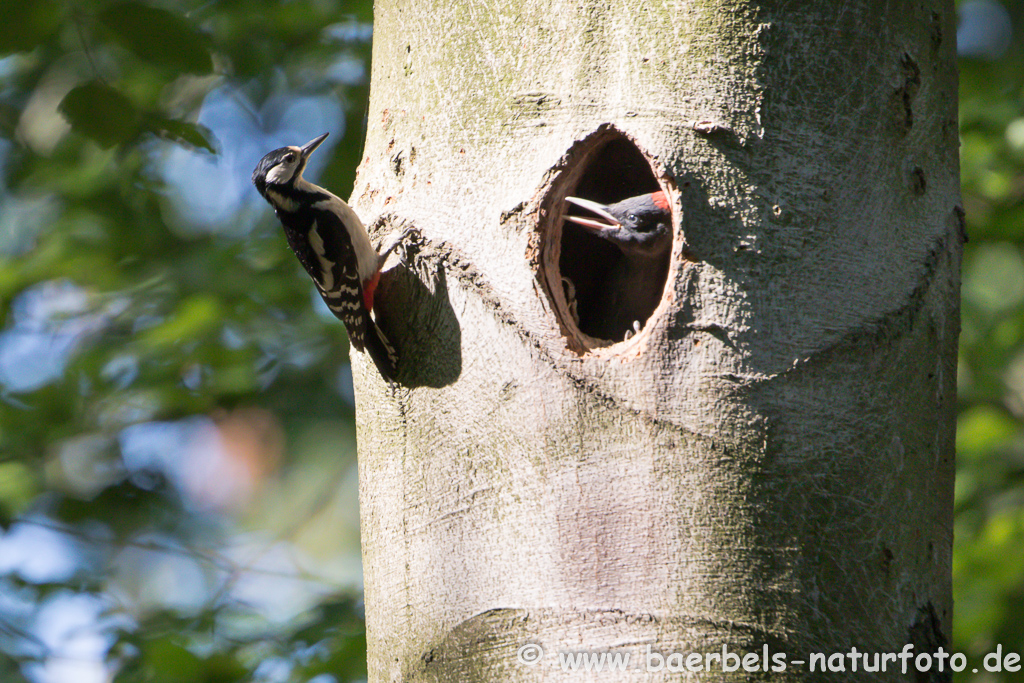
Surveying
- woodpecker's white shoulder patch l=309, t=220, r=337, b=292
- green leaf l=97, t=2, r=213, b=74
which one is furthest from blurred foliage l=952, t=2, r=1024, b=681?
green leaf l=97, t=2, r=213, b=74

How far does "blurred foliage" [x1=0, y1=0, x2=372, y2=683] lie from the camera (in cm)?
325

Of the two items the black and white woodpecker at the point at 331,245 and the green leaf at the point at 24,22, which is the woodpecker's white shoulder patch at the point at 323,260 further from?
the green leaf at the point at 24,22

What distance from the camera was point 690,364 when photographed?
155 cm

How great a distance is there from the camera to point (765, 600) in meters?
1.42

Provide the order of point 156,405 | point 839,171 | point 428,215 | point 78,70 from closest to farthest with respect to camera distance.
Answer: point 839,171 < point 428,215 < point 78,70 < point 156,405

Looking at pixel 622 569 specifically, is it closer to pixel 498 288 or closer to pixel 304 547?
pixel 498 288

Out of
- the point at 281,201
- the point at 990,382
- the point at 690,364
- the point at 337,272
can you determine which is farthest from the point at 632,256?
the point at 990,382

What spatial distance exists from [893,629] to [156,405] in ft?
11.2

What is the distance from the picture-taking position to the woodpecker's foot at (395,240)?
1.94 metres

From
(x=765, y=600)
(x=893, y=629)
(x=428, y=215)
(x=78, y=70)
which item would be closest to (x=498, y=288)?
(x=428, y=215)

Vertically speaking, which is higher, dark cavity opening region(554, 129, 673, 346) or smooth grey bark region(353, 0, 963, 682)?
dark cavity opening region(554, 129, 673, 346)

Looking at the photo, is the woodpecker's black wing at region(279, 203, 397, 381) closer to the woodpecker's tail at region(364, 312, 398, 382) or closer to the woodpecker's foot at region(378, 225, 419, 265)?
the woodpecker's tail at region(364, 312, 398, 382)

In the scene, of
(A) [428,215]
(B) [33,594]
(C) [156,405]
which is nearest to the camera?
(A) [428,215]

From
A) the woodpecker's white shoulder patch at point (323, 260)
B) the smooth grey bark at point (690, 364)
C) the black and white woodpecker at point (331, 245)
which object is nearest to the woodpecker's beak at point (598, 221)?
the smooth grey bark at point (690, 364)
